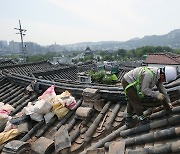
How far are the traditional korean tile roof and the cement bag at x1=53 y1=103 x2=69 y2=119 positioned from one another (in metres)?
0.14

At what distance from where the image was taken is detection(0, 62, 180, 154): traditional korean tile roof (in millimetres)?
4594

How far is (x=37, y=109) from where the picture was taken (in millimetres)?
6957

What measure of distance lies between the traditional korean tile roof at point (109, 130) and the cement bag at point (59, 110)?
0.45 ft

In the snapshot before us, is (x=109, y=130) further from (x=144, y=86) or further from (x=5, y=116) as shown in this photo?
(x=5, y=116)

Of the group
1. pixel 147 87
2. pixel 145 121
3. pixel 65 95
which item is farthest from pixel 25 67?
pixel 147 87

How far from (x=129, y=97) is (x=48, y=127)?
110 inches

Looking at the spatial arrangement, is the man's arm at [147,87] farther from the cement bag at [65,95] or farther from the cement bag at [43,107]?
the cement bag at [43,107]

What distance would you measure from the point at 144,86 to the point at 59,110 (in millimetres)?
2994

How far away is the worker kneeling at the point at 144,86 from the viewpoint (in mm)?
4969

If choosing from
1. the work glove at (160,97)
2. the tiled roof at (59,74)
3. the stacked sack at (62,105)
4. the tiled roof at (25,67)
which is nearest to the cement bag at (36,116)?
the stacked sack at (62,105)

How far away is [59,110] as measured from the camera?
691cm

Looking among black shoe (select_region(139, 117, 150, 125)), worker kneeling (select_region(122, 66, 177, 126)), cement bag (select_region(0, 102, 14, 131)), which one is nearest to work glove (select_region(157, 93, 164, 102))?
worker kneeling (select_region(122, 66, 177, 126))

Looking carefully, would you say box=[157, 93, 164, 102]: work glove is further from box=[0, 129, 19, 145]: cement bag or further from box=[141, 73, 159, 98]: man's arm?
box=[0, 129, 19, 145]: cement bag

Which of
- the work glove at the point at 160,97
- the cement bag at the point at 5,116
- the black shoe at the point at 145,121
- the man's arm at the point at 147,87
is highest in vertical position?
the man's arm at the point at 147,87
